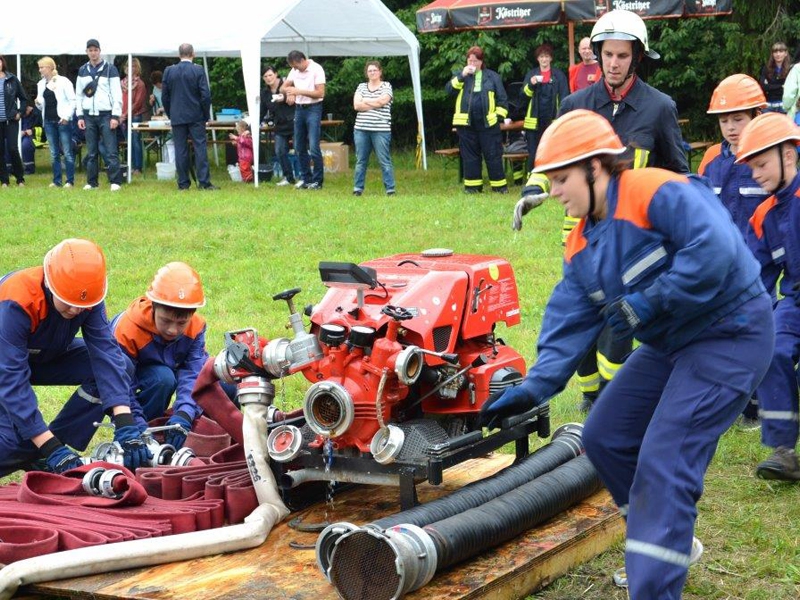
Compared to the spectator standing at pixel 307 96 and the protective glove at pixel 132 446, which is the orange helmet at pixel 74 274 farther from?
the spectator standing at pixel 307 96

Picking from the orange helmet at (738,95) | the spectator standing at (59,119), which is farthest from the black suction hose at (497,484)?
the spectator standing at (59,119)

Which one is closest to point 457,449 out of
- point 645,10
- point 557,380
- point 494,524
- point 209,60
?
point 494,524

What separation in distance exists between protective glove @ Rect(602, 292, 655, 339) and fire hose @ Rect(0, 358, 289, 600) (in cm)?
186

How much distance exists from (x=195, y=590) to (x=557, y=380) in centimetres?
151

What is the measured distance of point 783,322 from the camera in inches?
248

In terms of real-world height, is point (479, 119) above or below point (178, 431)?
above

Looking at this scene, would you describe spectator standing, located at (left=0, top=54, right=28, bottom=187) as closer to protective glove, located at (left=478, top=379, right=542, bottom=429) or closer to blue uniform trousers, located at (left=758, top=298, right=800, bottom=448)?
blue uniform trousers, located at (left=758, top=298, right=800, bottom=448)

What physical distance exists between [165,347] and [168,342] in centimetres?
5

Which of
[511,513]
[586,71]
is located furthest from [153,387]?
[586,71]

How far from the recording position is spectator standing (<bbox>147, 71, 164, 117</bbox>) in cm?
2295

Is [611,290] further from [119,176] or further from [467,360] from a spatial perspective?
[119,176]

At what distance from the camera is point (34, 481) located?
5461 mm

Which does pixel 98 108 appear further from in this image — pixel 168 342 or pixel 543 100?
pixel 168 342

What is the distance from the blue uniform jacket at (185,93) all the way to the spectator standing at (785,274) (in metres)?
12.2
